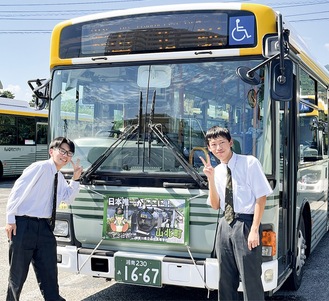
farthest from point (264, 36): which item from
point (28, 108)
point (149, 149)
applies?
point (28, 108)

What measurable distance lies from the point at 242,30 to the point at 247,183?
5.04 ft

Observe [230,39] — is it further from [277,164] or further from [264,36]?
[277,164]

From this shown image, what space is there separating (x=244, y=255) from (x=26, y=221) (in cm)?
188

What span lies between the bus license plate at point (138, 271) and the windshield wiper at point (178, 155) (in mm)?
823

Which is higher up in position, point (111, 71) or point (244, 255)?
point (111, 71)

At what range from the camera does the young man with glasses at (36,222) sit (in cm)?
422

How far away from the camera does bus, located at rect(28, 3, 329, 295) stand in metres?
4.39

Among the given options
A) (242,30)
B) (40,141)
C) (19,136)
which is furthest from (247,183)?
(40,141)

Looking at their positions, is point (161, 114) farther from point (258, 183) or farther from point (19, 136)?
point (19, 136)

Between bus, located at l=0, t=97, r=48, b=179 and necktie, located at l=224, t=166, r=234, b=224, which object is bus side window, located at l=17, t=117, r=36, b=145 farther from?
necktie, located at l=224, t=166, r=234, b=224

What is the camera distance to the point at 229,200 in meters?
3.87

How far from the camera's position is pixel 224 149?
3.88 metres

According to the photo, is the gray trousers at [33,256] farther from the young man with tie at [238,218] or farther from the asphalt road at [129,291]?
the young man with tie at [238,218]

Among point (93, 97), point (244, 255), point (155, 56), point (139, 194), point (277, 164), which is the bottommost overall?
point (244, 255)
